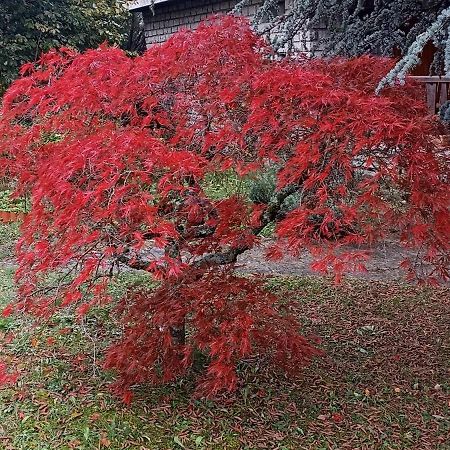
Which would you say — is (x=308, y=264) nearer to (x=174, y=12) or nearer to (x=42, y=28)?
(x=174, y=12)

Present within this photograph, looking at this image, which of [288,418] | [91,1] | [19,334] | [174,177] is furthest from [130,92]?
[91,1]

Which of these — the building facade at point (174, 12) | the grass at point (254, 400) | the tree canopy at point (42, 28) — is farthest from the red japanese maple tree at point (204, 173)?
the tree canopy at point (42, 28)

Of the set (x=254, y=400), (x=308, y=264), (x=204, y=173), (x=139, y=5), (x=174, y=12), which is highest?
(x=204, y=173)

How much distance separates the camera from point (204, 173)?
2598 mm

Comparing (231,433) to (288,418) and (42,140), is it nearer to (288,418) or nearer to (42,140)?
(288,418)

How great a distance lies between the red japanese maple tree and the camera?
7.79ft

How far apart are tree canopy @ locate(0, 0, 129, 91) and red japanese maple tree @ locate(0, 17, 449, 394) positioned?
9486mm

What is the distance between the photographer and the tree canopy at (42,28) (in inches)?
467

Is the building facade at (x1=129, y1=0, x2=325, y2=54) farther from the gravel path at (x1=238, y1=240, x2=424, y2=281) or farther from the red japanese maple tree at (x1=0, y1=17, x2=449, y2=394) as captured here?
the red japanese maple tree at (x1=0, y1=17, x2=449, y2=394)

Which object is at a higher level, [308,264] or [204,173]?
[204,173]

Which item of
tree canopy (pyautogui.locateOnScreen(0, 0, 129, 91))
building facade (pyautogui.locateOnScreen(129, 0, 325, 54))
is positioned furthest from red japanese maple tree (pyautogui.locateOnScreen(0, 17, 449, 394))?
tree canopy (pyautogui.locateOnScreen(0, 0, 129, 91))

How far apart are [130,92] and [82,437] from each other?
1.75 meters

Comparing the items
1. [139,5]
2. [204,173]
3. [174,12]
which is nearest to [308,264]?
[204,173]

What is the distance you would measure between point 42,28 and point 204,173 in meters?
10.6
